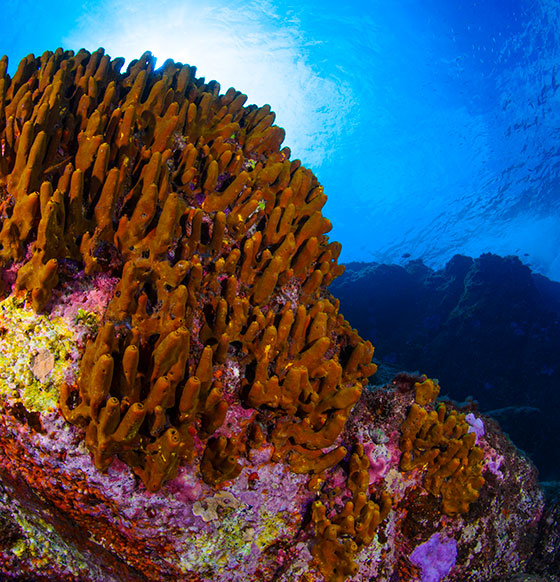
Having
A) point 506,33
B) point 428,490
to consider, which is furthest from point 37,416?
point 506,33

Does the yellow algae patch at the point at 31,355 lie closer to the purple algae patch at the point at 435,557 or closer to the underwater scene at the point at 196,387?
the underwater scene at the point at 196,387

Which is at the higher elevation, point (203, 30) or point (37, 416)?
point (203, 30)

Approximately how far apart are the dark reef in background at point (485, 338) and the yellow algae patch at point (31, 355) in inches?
512

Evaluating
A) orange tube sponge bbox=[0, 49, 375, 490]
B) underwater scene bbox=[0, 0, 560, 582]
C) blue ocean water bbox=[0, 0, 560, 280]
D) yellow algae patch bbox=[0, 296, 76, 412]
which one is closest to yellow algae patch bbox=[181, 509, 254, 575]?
underwater scene bbox=[0, 0, 560, 582]

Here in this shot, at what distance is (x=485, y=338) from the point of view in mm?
15258

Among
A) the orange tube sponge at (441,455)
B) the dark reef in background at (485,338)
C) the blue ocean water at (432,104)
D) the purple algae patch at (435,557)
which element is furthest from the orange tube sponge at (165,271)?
the blue ocean water at (432,104)

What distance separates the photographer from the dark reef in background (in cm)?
1119

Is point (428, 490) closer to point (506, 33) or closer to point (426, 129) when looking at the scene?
point (506, 33)

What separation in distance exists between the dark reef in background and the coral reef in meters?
10.4

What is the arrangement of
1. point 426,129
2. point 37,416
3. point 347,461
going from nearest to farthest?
point 37,416 < point 347,461 < point 426,129

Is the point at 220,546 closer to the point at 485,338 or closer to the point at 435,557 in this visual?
the point at 435,557

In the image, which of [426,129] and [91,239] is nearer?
[91,239]

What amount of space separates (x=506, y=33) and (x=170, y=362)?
4082cm

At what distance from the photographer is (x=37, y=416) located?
6.08ft
